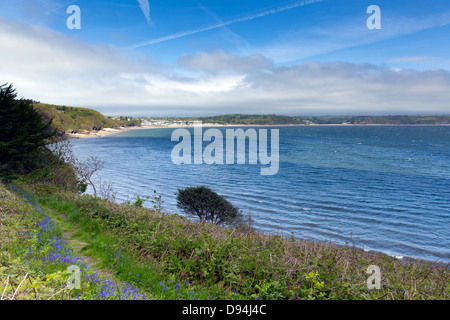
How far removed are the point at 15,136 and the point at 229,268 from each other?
1939cm

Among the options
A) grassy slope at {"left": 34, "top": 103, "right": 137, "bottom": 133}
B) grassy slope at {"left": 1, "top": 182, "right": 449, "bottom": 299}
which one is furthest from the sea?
grassy slope at {"left": 34, "top": 103, "right": 137, "bottom": 133}

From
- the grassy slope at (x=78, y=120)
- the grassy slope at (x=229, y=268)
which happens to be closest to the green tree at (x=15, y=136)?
the grassy slope at (x=229, y=268)

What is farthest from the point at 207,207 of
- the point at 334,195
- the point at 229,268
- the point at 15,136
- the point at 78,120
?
the point at 78,120

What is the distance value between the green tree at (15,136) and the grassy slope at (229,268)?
1348cm

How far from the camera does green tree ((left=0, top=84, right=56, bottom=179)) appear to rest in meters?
16.9

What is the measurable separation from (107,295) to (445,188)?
48.7 metres

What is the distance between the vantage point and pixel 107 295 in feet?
12.8

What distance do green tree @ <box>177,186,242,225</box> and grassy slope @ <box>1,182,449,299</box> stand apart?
49.8 feet

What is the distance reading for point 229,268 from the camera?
17.9 feet

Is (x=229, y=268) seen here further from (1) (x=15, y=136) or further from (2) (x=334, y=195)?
(2) (x=334, y=195)

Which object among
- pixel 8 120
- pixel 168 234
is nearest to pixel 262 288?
pixel 168 234

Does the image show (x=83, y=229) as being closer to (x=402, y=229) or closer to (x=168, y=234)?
(x=168, y=234)

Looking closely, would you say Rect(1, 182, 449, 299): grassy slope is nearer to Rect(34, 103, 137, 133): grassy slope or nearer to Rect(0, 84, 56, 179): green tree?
Rect(0, 84, 56, 179): green tree

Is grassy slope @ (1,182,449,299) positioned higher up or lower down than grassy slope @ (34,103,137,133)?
lower down
